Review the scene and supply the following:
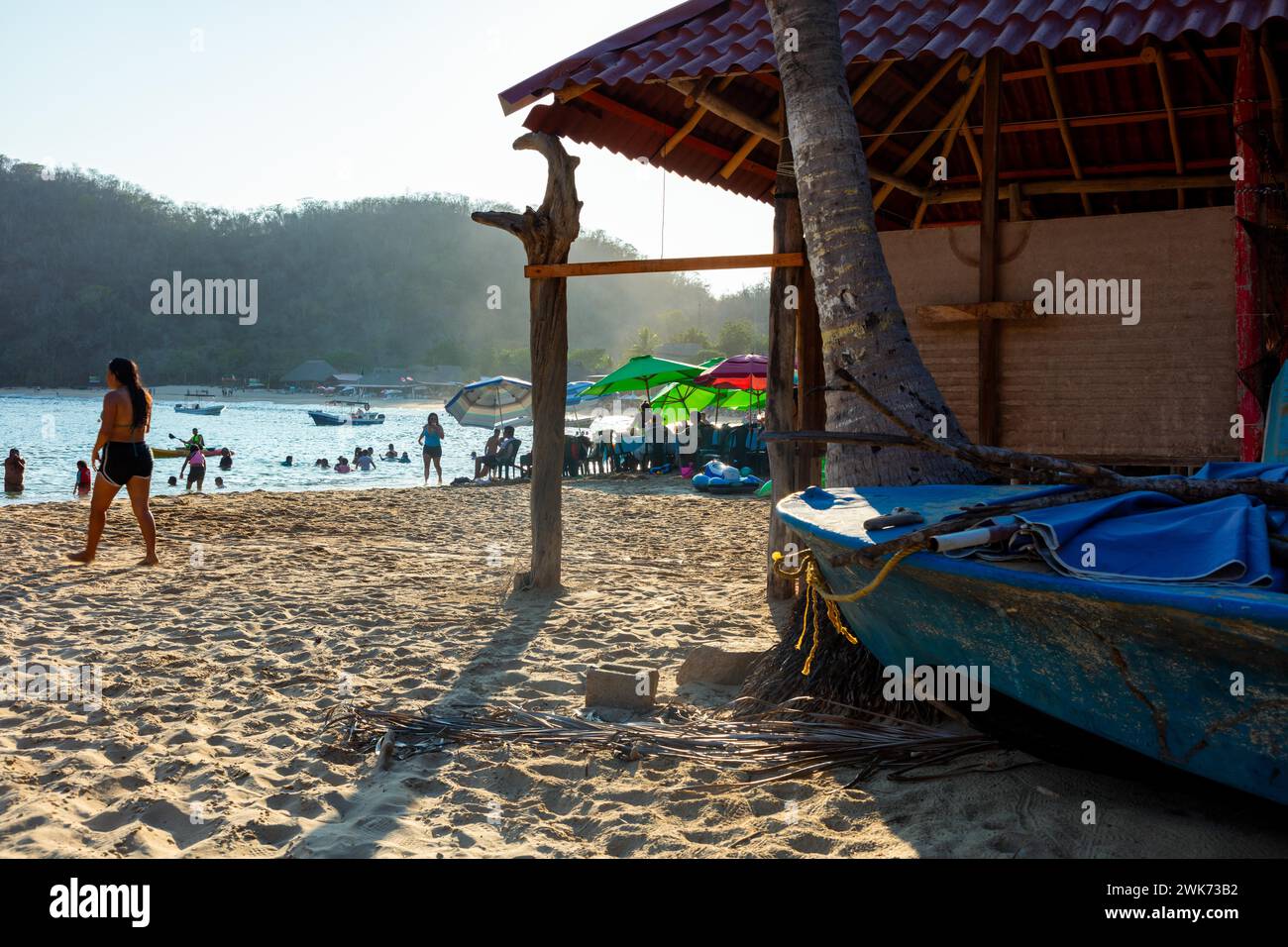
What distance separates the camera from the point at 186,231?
14175cm

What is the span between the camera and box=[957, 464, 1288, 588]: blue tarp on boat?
8.31 feet

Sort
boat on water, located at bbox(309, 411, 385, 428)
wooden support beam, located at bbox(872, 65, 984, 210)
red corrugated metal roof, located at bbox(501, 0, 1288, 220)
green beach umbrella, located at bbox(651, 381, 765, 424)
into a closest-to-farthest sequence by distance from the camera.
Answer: red corrugated metal roof, located at bbox(501, 0, 1288, 220), wooden support beam, located at bbox(872, 65, 984, 210), green beach umbrella, located at bbox(651, 381, 765, 424), boat on water, located at bbox(309, 411, 385, 428)

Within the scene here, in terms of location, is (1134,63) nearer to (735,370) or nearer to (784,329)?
(784,329)

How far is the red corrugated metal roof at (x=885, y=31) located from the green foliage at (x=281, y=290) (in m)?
100

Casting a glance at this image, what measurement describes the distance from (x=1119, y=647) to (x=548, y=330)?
5568 millimetres

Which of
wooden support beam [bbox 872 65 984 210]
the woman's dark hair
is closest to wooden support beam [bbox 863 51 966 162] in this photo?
wooden support beam [bbox 872 65 984 210]

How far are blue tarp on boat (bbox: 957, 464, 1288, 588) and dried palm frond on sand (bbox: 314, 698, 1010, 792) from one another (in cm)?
109

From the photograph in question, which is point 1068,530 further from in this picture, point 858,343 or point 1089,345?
point 1089,345

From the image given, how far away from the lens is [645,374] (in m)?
19.9

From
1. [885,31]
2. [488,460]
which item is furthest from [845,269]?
[488,460]

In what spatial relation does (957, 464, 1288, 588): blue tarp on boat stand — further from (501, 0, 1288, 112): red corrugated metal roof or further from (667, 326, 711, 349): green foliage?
(667, 326, 711, 349): green foliage

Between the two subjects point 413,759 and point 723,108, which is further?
point 723,108

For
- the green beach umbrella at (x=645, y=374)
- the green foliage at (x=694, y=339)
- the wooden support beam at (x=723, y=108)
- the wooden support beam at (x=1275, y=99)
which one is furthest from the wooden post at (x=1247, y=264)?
the green foliage at (x=694, y=339)
